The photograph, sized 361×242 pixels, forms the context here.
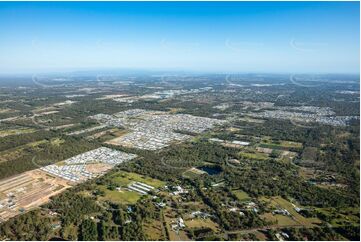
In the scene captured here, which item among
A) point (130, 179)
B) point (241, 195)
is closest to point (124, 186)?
point (130, 179)

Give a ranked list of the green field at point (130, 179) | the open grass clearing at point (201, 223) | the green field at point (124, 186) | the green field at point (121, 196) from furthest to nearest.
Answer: the green field at point (130, 179), the green field at point (124, 186), the green field at point (121, 196), the open grass clearing at point (201, 223)

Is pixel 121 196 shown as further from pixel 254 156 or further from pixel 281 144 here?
pixel 281 144

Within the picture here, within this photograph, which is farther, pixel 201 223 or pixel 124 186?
pixel 124 186

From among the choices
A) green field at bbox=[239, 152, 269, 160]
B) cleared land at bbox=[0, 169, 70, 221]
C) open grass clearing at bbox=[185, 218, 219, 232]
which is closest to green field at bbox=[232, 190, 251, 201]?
open grass clearing at bbox=[185, 218, 219, 232]

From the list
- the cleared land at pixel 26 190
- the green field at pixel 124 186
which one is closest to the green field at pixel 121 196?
the green field at pixel 124 186

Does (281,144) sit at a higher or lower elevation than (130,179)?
higher

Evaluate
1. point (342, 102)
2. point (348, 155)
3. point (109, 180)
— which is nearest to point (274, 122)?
point (348, 155)

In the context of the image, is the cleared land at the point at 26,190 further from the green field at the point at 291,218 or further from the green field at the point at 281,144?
the green field at the point at 281,144

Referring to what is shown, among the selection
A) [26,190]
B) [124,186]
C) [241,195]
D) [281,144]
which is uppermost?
[281,144]

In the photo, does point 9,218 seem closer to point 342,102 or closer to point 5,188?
point 5,188

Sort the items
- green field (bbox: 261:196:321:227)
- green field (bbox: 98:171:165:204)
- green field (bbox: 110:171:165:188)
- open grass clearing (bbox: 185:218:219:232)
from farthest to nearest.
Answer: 1. green field (bbox: 110:171:165:188)
2. green field (bbox: 98:171:165:204)
3. green field (bbox: 261:196:321:227)
4. open grass clearing (bbox: 185:218:219:232)

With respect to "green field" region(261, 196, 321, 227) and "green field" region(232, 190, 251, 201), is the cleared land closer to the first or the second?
"green field" region(232, 190, 251, 201)
